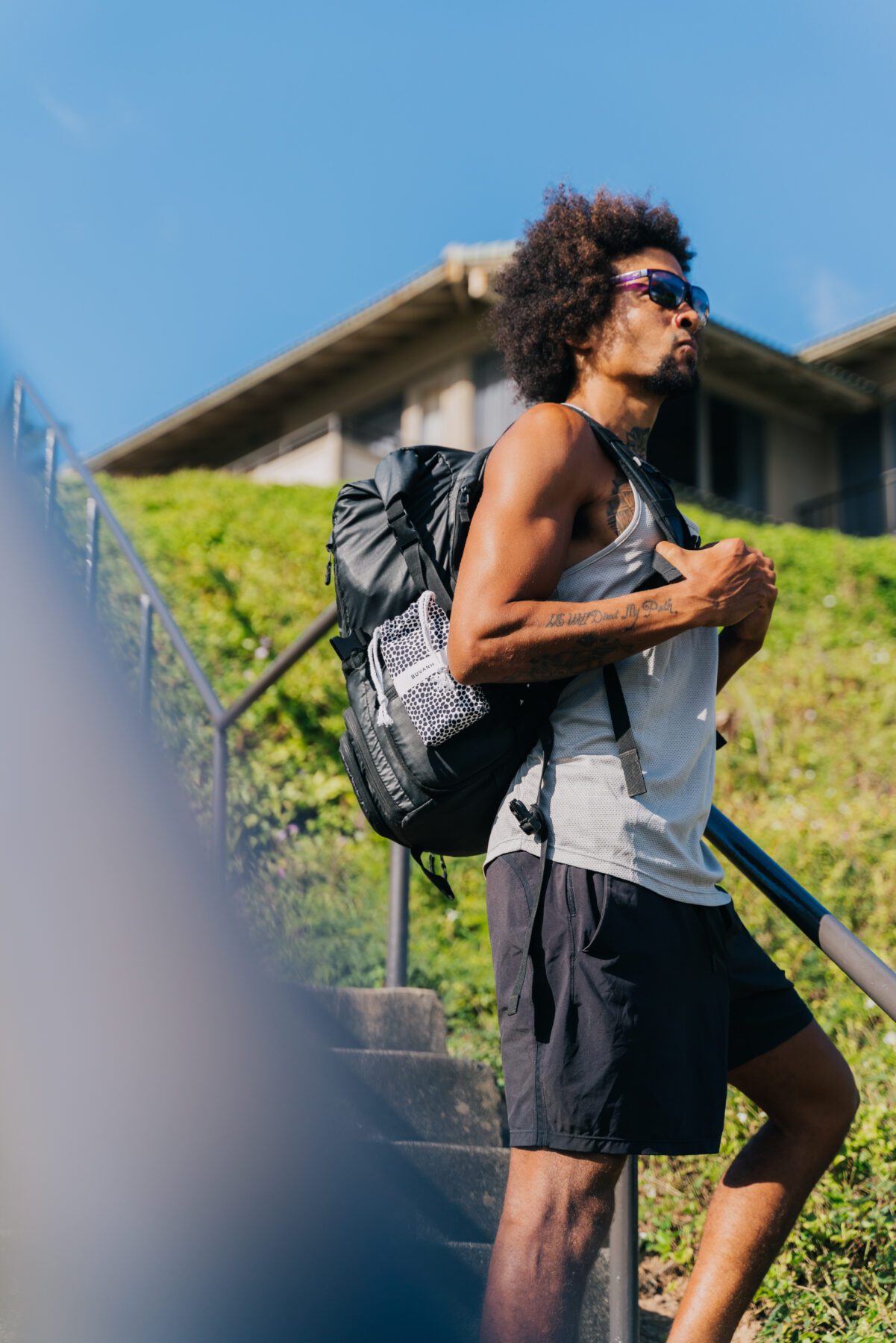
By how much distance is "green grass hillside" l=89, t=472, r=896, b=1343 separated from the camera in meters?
2.73

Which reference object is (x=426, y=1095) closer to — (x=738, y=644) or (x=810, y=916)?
(x=810, y=916)

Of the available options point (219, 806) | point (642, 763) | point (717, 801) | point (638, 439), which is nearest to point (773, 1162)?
point (642, 763)

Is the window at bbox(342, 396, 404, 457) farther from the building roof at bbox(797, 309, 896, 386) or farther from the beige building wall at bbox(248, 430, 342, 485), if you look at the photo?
the building roof at bbox(797, 309, 896, 386)

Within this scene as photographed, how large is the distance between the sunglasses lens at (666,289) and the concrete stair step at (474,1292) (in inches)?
72.4

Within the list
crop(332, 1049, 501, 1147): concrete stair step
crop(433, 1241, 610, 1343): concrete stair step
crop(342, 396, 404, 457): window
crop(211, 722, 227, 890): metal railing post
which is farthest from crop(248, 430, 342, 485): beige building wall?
crop(433, 1241, 610, 1343): concrete stair step

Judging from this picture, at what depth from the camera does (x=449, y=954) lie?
4.86 meters

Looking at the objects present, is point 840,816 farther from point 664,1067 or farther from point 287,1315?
point 664,1067

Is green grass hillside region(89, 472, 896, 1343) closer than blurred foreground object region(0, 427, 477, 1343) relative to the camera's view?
No

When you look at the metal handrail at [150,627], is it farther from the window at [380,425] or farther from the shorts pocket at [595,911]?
the window at [380,425]

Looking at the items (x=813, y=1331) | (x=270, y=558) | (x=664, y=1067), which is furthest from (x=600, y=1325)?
(x=270, y=558)

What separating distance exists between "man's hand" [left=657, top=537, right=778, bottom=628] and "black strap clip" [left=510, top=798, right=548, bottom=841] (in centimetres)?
36

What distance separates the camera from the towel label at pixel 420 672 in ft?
5.88

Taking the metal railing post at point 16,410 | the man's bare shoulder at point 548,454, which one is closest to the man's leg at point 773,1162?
the man's bare shoulder at point 548,454

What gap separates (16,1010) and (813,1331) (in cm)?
174
